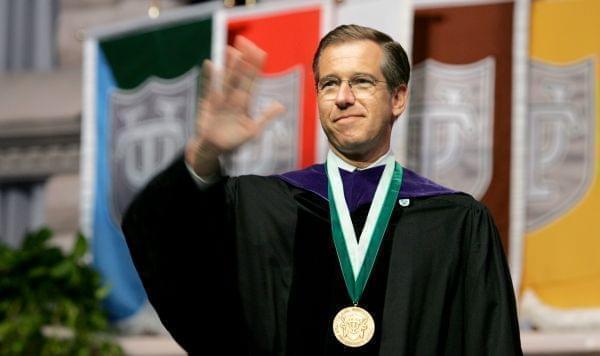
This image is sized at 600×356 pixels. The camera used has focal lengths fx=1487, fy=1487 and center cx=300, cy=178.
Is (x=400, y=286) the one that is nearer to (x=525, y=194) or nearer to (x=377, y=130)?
(x=377, y=130)

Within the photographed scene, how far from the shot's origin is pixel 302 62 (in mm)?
9023

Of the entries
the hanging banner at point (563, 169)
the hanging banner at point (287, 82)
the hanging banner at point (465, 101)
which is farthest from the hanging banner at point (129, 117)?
the hanging banner at point (563, 169)

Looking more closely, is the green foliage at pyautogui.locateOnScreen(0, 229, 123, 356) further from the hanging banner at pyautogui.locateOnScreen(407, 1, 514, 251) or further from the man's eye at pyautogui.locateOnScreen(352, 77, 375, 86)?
the man's eye at pyautogui.locateOnScreen(352, 77, 375, 86)

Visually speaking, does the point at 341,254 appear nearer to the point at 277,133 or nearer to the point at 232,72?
the point at 232,72

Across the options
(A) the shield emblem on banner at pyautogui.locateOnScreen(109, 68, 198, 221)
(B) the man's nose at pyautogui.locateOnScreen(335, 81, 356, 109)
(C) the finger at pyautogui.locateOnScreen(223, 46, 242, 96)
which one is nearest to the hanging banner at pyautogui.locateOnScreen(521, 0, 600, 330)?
(A) the shield emblem on banner at pyautogui.locateOnScreen(109, 68, 198, 221)

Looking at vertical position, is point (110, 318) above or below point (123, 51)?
below

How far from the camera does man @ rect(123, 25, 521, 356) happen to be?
154 inches

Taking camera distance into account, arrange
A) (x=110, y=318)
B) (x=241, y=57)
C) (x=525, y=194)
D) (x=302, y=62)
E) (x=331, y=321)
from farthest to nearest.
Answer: (x=110, y=318)
(x=302, y=62)
(x=525, y=194)
(x=331, y=321)
(x=241, y=57)

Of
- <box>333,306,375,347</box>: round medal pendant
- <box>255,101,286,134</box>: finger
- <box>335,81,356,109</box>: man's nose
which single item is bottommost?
<box>333,306,375,347</box>: round medal pendant

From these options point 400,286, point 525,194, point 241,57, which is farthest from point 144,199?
point 525,194

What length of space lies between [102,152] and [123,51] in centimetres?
70

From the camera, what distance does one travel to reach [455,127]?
854 centimetres

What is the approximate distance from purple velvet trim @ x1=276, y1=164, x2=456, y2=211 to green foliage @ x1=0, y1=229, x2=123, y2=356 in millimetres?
5619

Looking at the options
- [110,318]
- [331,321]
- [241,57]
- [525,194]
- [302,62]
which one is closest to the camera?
[241,57]
